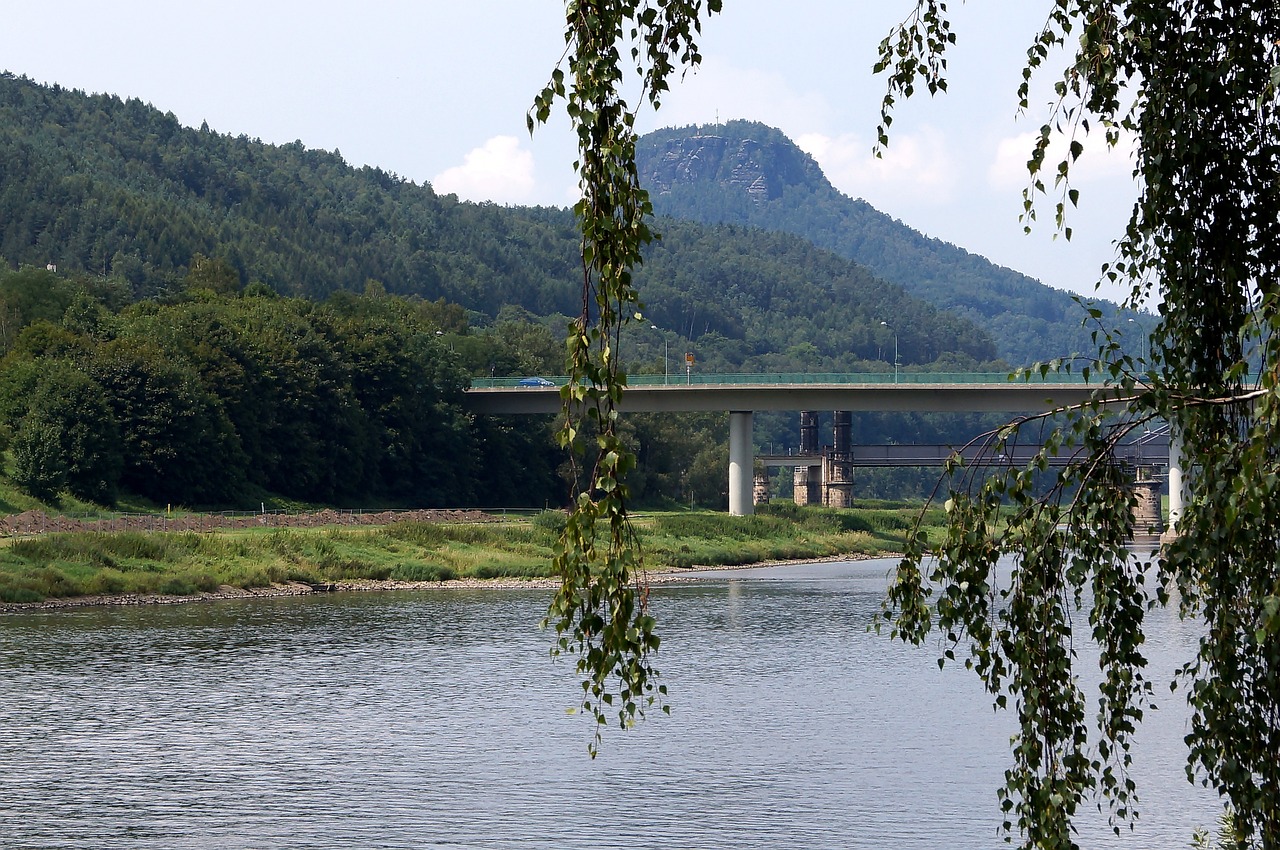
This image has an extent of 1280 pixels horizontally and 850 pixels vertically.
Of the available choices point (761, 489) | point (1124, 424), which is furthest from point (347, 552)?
point (761, 489)

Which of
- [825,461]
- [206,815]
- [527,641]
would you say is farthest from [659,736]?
[825,461]

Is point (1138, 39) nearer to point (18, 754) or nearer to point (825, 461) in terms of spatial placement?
point (18, 754)

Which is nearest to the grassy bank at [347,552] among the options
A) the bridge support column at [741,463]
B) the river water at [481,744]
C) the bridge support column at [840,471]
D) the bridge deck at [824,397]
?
the bridge support column at [741,463]

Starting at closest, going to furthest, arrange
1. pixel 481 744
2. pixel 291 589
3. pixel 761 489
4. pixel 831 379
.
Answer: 1. pixel 481 744
2. pixel 291 589
3. pixel 831 379
4. pixel 761 489

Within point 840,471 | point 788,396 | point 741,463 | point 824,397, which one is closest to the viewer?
point 824,397

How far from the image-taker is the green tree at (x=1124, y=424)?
8188mm

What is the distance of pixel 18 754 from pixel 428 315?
148 m

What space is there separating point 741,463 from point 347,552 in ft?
156

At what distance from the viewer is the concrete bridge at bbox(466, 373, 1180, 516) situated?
110 meters

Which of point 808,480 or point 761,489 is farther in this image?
point 808,480

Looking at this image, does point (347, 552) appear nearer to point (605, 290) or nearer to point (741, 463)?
point (741, 463)

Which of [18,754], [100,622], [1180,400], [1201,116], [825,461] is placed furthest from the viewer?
[825,461]

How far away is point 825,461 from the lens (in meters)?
177

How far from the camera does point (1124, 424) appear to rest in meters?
9.16
